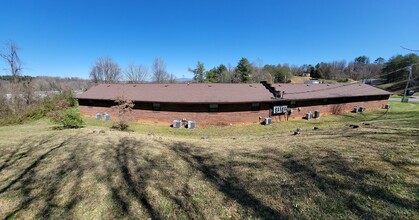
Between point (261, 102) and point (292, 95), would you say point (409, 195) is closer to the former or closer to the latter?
point (261, 102)

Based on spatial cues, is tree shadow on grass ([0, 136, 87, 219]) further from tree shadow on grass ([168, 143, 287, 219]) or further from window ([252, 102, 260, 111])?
window ([252, 102, 260, 111])

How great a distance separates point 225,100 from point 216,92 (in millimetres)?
2231

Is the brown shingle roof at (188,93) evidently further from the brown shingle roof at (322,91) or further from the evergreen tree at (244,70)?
the evergreen tree at (244,70)

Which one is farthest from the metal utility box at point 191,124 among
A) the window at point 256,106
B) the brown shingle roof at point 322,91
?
the brown shingle roof at point 322,91

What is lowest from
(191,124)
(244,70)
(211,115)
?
(191,124)

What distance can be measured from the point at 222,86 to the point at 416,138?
46.9ft

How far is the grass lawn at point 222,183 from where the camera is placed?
11.1ft

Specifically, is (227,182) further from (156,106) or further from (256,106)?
(156,106)

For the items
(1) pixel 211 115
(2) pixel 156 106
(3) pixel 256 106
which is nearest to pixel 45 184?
(1) pixel 211 115

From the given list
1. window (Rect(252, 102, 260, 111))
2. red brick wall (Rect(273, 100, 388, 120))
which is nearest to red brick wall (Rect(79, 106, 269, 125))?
window (Rect(252, 102, 260, 111))

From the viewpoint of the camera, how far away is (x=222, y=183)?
4.45 meters

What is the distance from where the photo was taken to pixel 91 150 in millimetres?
7223

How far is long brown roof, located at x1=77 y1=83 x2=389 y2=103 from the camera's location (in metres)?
15.8

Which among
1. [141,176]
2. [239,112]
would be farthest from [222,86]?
[141,176]
